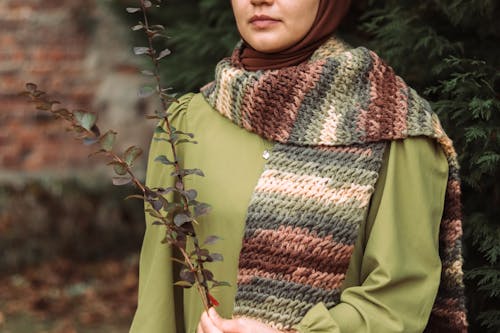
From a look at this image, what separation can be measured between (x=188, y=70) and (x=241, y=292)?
2106 millimetres

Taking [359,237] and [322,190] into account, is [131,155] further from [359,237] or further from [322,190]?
[359,237]

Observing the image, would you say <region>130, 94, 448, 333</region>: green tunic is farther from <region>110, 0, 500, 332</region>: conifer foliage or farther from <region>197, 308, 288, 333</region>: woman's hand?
<region>110, 0, 500, 332</region>: conifer foliage

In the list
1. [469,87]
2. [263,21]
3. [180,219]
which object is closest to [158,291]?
[180,219]

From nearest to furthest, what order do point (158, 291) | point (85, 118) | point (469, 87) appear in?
point (85, 118) < point (158, 291) < point (469, 87)

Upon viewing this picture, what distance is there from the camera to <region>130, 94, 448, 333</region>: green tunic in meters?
1.90

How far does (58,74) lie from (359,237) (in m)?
4.98

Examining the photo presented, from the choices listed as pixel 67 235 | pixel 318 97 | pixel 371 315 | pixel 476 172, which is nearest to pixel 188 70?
pixel 476 172

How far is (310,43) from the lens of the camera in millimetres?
2078

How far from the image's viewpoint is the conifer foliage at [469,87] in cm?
259

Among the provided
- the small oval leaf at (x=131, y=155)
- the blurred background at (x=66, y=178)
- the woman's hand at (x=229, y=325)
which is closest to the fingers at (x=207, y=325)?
the woman's hand at (x=229, y=325)

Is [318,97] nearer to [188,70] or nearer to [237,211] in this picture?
[237,211]

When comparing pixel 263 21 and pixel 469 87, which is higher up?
pixel 263 21

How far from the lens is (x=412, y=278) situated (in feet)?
6.35

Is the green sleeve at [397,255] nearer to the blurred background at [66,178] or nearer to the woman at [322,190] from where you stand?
the woman at [322,190]
